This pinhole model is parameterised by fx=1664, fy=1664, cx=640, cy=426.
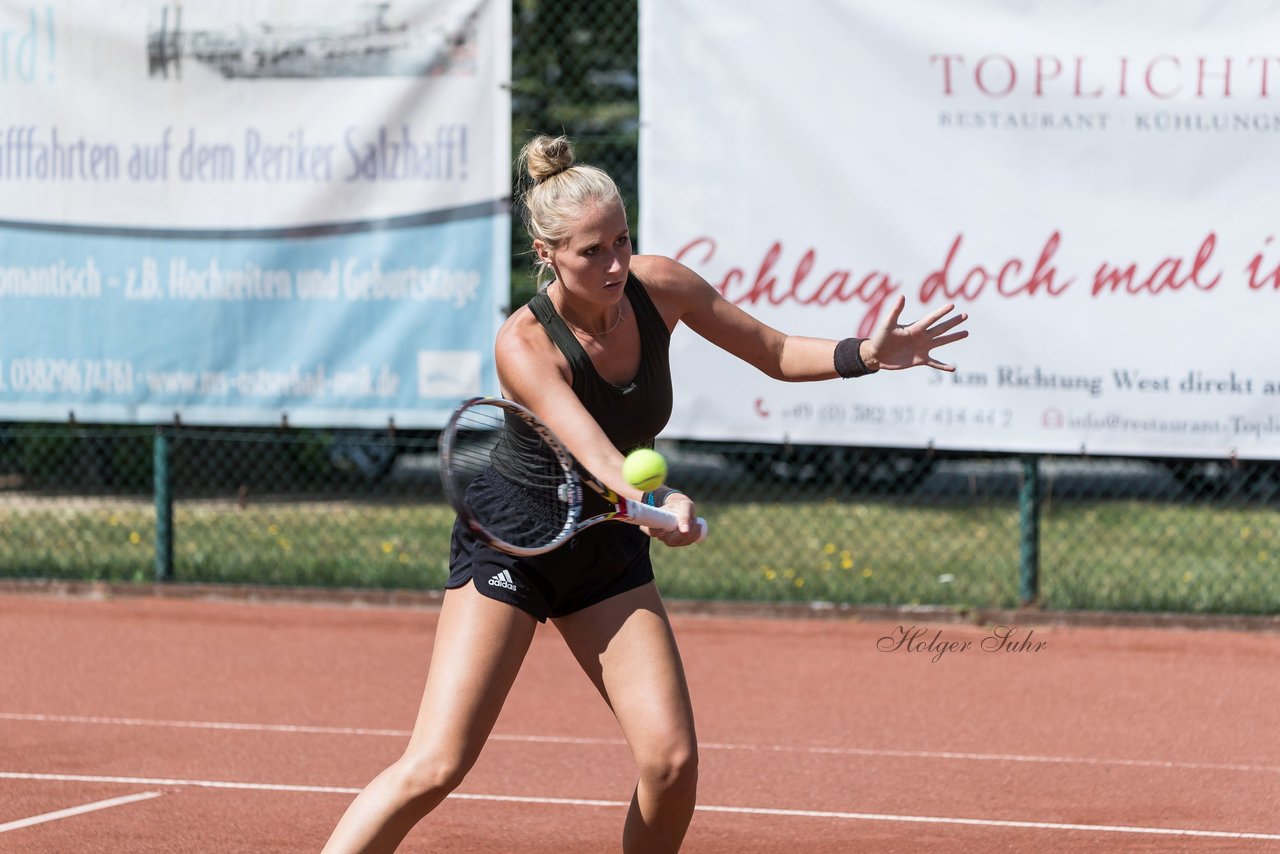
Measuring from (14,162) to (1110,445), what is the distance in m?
5.79

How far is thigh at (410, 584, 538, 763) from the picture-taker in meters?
3.48

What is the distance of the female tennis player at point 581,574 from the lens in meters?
3.47

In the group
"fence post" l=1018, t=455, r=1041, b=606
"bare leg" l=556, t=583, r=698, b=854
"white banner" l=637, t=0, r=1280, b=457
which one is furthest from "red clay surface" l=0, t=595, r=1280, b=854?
"bare leg" l=556, t=583, r=698, b=854

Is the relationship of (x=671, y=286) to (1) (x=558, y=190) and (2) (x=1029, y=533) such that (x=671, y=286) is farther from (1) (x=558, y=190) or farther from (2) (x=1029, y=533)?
(2) (x=1029, y=533)

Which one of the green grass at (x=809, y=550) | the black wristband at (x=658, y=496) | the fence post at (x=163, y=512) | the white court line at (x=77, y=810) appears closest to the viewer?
the black wristband at (x=658, y=496)

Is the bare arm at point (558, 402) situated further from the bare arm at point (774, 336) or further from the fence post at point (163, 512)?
the fence post at point (163, 512)

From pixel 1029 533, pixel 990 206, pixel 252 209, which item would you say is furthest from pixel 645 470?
pixel 252 209

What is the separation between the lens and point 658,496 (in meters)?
3.54

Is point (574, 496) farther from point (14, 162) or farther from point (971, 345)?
point (14, 162)

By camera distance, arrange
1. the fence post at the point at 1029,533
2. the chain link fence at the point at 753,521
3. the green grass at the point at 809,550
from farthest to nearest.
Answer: the chain link fence at the point at 753,521
the green grass at the point at 809,550
the fence post at the point at 1029,533

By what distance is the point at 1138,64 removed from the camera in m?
7.73

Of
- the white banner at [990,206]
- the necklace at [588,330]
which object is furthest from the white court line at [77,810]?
the white banner at [990,206]

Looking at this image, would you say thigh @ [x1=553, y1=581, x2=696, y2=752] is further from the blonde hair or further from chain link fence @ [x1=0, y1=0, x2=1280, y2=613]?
chain link fence @ [x1=0, y1=0, x2=1280, y2=613]

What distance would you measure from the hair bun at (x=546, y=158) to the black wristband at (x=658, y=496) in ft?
2.44
